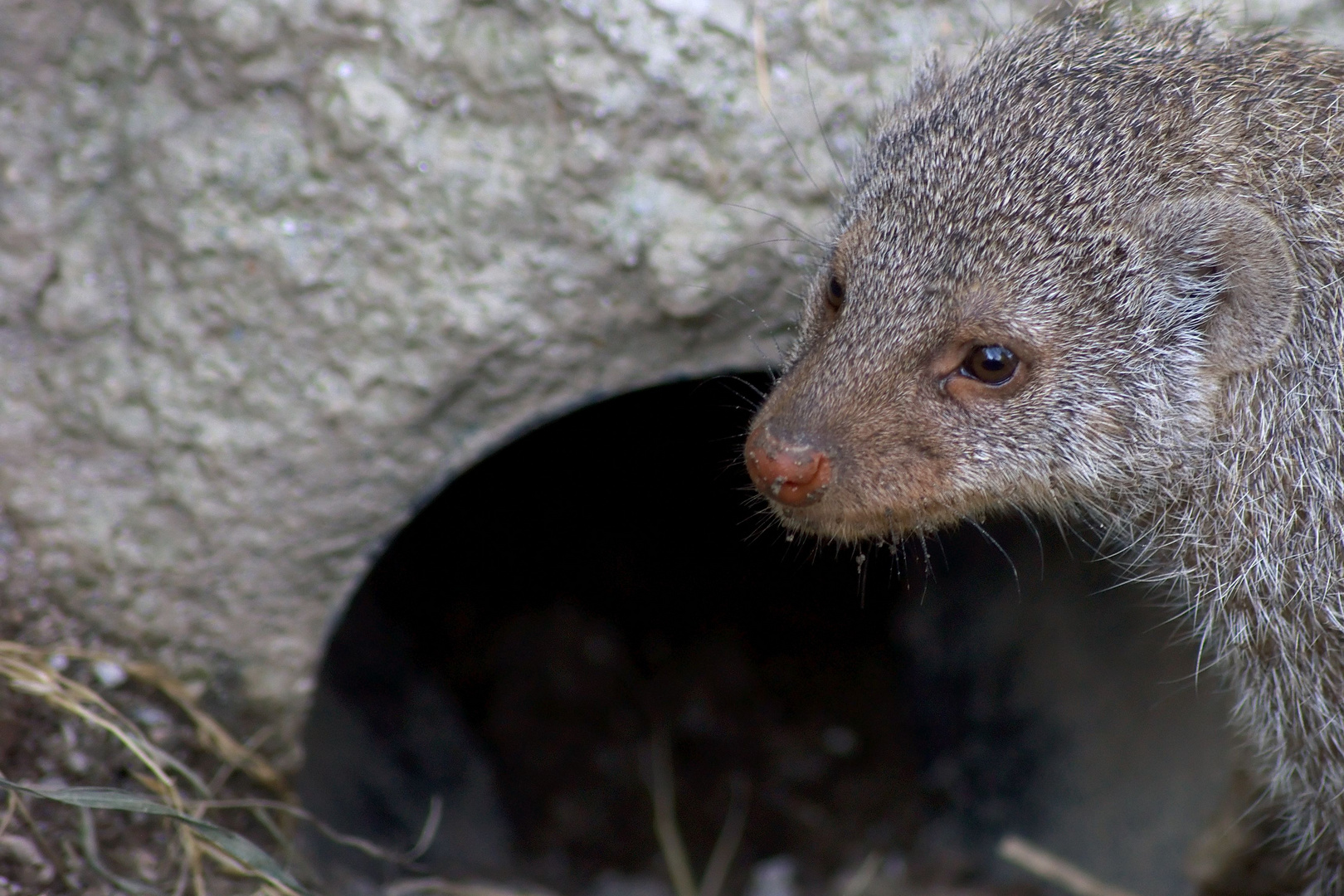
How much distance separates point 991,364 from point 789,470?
428 millimetres

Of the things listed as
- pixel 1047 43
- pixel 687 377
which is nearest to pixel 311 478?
pixel 687 377

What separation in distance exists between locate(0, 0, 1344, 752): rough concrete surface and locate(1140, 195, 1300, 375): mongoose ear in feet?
2.75

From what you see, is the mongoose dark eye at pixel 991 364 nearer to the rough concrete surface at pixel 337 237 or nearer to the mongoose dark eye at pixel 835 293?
the mongoose dark eye at pixel 835 293

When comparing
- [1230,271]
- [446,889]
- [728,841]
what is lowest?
[728,841]

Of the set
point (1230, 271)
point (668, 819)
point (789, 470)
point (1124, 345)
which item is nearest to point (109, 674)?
point (789, 470)

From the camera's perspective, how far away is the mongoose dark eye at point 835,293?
85.8 inches

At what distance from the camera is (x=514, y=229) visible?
248 centimetres

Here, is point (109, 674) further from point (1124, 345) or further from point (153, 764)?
point (1124, 345)

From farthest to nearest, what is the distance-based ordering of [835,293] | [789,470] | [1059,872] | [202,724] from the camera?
[1059,872] → [202,724] → [835,293] → [789,470]

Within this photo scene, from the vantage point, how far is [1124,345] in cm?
196

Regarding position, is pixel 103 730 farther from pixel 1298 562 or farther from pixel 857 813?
pixel 857 813

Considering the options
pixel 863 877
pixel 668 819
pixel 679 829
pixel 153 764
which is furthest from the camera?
pixel 679 829

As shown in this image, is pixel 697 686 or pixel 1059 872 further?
pixel 697 686

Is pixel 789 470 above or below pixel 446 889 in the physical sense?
above
